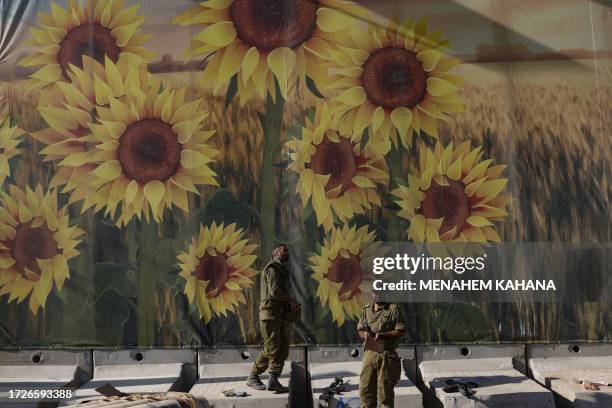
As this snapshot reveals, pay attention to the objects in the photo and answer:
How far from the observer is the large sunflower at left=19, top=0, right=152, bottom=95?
27.0 feet

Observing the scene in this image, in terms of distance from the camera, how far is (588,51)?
813cm

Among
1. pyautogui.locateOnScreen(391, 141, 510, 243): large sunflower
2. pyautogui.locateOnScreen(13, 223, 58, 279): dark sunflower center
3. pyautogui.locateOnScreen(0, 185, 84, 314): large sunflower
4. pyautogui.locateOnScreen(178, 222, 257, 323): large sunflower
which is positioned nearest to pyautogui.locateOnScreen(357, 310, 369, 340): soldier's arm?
pyautogui.locateOnScreen(391, 141, 510, 243): large sunflower

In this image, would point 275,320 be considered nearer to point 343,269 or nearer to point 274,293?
point 274,293

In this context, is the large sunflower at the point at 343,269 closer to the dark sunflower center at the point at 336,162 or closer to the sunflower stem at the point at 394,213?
the sunflower stem at the point at 394,213

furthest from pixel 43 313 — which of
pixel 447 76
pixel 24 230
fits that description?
pixel 447 76

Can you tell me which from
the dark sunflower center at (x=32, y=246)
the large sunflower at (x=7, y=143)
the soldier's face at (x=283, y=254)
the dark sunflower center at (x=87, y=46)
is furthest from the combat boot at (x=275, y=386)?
the dark sunflower center at (x=87, y=46)

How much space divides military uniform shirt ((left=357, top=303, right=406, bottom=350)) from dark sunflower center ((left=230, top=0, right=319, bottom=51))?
3119mm

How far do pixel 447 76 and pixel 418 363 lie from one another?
311cm

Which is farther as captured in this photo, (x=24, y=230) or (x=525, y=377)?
(x=24, y=230)

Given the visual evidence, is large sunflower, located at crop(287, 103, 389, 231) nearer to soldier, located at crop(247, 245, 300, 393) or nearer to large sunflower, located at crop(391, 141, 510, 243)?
large sunflower, located at crop(391, 141, 510, 243)

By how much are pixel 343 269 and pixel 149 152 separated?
247cm

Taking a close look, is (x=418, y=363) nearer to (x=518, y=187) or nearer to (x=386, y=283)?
(x=386, y=283)

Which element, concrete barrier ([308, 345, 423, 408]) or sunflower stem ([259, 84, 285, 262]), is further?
sunflower stem ([259, 84, 285, 262])

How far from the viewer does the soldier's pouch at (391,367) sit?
6676 millimetres
